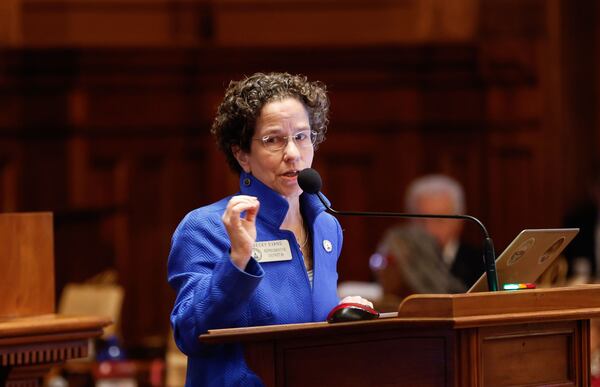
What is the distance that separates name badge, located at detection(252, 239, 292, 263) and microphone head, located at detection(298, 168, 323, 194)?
0.64 feet

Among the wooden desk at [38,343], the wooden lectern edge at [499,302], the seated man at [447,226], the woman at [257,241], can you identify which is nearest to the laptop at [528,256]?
the wooden lectern edge at [499,302]

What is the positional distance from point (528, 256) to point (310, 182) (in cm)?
60

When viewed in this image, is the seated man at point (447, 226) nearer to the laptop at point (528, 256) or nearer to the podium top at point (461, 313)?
the laptop at point (528, 256)

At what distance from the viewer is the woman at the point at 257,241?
269 centimetres

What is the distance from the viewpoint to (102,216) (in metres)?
7.83

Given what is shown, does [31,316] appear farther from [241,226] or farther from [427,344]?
[427,344]

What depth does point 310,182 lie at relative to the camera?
285 cm

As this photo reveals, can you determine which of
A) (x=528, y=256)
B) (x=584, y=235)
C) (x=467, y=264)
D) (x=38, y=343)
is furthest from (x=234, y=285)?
(x=584, y=235)

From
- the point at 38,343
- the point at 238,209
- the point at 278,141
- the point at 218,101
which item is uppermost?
the point at 218,101

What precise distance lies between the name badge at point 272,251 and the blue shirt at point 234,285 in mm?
14

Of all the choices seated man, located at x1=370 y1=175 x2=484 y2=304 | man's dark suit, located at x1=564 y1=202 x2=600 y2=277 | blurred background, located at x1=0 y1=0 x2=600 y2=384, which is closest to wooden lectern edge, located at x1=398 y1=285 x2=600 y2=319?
seated man, located at x1=370 y1=175 x2=484 y2=304

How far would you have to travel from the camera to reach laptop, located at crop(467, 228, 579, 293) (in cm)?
288

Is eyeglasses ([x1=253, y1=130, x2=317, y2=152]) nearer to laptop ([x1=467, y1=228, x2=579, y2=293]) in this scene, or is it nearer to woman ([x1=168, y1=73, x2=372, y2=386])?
woman ([x1=168, y1=73, x2=372, y2=386])

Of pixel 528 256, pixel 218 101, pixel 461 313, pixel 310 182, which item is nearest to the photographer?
pixel 461 313
